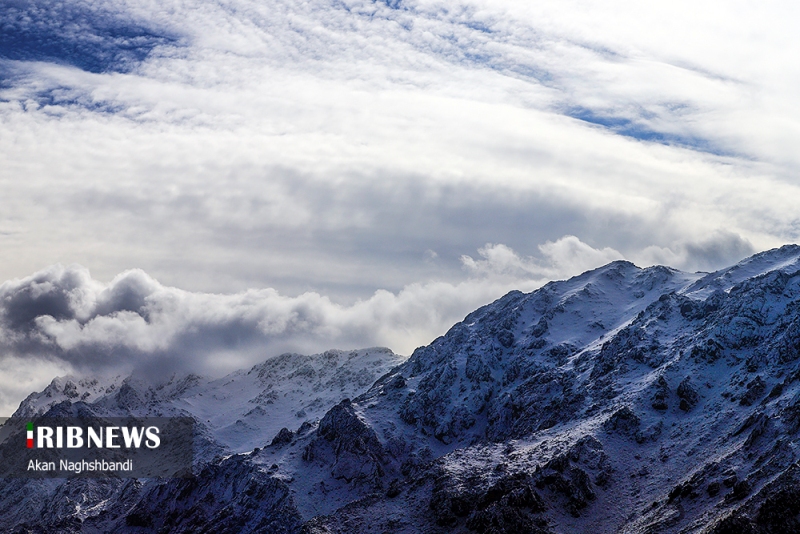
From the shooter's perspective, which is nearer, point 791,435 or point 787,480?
point 787,480

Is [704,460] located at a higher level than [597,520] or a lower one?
higher

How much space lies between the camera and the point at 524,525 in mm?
184500

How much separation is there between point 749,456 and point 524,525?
57.6 metres

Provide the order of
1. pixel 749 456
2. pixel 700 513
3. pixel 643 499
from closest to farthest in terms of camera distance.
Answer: pixel 700 513, pixel 749 456, pixel 643 499

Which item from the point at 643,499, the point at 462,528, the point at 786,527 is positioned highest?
the point at 786,527

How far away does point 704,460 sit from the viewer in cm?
19838

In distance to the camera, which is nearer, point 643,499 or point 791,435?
point 791,435

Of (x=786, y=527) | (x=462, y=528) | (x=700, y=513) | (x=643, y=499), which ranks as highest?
(x=786, y=527)

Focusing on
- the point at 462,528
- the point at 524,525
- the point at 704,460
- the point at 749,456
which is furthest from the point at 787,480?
the point at 462,528

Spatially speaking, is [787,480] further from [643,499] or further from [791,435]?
[643,499]

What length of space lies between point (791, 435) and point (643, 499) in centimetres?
3978

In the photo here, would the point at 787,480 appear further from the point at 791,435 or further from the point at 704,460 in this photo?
the point at 704,460

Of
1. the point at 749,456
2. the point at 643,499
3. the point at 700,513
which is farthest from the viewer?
the point at 643,499

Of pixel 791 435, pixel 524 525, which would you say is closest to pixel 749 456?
pixel 791 435
